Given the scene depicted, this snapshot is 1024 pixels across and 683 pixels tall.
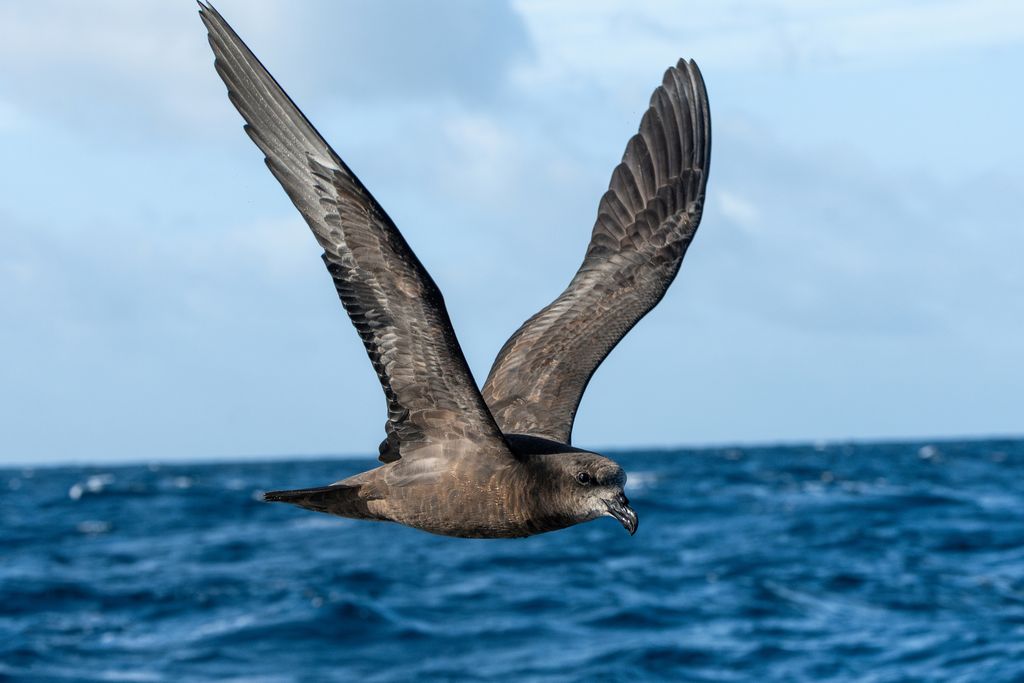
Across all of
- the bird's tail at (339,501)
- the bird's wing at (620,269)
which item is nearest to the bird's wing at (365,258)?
the bird's tail at (339,501)

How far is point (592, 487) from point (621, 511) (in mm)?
215

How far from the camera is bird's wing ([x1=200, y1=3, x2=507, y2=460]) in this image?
21.9 feet

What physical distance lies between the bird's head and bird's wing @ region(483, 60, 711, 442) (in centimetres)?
137

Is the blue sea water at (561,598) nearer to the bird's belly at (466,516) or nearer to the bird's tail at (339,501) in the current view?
the bird's belly at (466,516)

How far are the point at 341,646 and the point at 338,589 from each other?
5.27 meters

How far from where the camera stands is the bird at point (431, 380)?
22.9 ft

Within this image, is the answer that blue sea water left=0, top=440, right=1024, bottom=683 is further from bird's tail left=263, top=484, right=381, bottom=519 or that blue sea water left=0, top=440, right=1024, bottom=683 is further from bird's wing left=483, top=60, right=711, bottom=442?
bird's tail left=263, top=484, right=381, bottom=519

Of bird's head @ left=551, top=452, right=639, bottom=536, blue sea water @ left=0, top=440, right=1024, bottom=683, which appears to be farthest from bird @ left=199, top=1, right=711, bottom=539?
blue sea water @ left=0, top=440, right=1024, bottom=683

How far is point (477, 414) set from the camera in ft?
25.0

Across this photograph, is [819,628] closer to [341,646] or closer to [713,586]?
[713,586]

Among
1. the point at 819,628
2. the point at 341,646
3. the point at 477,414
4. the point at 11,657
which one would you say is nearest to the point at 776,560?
the point at 819,628

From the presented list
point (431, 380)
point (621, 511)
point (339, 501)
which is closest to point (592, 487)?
point (621, 511)

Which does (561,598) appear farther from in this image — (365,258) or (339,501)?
(365,258)

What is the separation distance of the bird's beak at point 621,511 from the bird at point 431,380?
12mm
